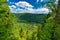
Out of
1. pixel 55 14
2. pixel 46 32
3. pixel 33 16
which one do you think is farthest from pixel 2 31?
pixel 33 16

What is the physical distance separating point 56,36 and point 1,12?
163 inches

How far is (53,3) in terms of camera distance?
21109 millimetres

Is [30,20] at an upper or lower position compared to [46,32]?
lower

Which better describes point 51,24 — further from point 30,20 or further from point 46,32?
point 30,20

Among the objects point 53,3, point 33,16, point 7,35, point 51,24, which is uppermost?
point 53,3

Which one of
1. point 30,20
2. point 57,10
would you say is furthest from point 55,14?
point 30,20

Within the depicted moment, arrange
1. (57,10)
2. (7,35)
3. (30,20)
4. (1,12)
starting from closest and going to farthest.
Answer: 1. (57,10)
2. (1,12)
3. (7,35)
4. (30,20)

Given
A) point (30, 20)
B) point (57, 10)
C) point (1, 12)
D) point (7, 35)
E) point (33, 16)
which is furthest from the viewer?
point (33, 16)

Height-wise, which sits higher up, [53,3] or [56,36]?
[53,3]

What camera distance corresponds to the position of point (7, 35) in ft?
81.7

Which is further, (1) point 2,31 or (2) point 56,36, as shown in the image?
(1) point 2,31

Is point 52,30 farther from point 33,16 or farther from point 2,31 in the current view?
point 33,16

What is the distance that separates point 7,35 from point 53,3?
5.49 m

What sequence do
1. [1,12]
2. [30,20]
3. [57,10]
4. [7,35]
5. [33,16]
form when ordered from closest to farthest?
[57,10] < [1,12] < [7,35] < [30,20] < [33,16]
